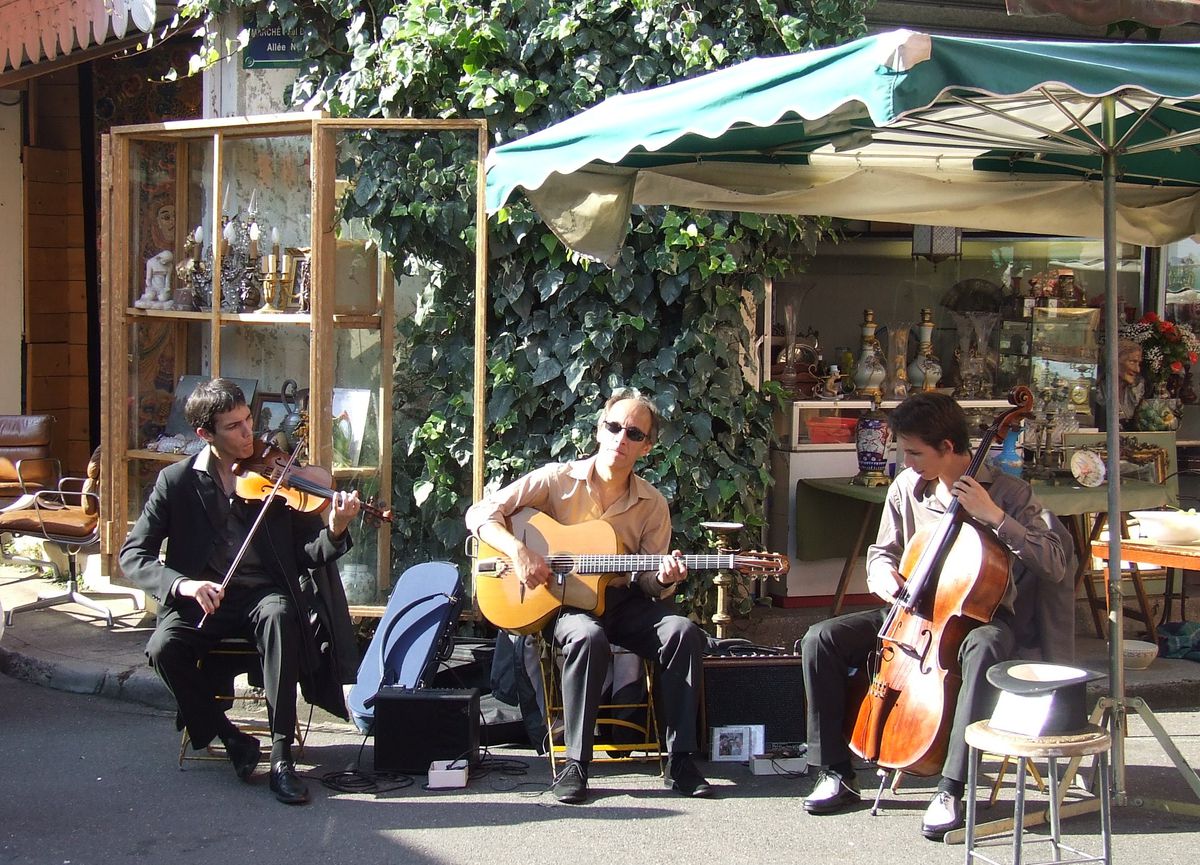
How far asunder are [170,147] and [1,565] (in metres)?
3.19

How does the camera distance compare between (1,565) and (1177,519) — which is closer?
(1177,519)

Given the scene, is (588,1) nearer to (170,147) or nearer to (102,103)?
(170,147)

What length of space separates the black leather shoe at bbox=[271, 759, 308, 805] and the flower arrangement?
529 centimetres

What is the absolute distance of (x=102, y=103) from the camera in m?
8.33

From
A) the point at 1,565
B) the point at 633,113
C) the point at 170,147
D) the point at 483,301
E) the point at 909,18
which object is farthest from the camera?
the point at 1,565

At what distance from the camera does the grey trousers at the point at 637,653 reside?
15.1 feet

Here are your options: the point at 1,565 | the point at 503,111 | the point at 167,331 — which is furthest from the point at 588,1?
the point at 1,565

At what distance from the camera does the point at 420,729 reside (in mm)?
4770

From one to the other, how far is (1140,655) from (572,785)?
9.89 feet

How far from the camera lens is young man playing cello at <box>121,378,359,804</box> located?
4.65 metres

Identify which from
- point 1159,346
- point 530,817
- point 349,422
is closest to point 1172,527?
point 530,817

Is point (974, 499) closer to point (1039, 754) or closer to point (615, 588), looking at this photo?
point (1039, 754)

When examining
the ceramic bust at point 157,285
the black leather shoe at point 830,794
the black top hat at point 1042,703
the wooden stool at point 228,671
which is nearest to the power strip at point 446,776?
the wooden stool at point 228,671

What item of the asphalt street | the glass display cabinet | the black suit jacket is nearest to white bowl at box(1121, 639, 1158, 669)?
the asphalt street
